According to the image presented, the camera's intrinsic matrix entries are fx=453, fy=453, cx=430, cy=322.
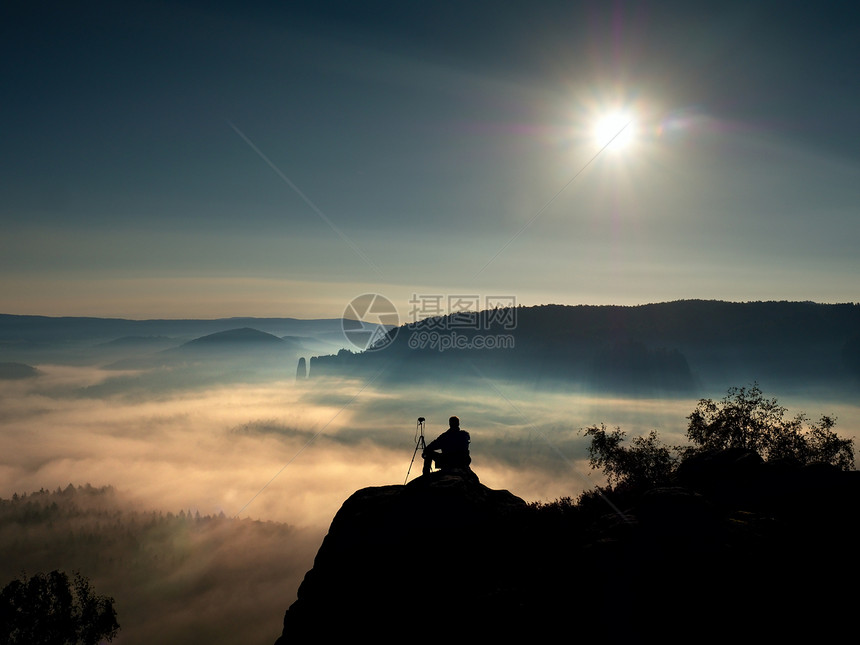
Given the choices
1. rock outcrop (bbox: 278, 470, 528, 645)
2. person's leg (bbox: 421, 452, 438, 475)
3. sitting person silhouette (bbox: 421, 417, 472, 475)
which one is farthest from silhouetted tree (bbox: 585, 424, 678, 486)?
rock outcrop (bbox: 278, 470, 528, 645)

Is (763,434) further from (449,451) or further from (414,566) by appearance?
(414,566)

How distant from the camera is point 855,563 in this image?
484 inches

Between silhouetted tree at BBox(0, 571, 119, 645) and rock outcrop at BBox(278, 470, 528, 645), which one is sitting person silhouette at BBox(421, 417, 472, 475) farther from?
silhouetted tree at BBox(0, 571, 119, 645)

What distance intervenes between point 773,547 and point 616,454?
140ft

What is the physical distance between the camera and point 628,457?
51656 mm

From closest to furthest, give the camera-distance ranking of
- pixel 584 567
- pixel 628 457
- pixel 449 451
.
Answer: pixel 584 567 < pixel 449 451 < pixel 628 457

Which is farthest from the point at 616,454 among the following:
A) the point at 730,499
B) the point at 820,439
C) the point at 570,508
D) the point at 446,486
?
the point at 446,486

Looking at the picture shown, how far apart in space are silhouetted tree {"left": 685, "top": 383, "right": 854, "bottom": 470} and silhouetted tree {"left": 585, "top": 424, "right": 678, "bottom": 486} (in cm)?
323

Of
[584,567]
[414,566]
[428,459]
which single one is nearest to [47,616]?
[428,459]

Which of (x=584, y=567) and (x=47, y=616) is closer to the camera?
(x=584, y=567)

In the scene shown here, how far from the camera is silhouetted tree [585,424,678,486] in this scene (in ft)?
165

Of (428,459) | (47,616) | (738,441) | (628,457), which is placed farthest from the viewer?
(47,616)

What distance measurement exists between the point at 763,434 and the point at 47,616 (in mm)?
88660

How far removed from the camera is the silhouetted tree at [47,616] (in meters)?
55.4
